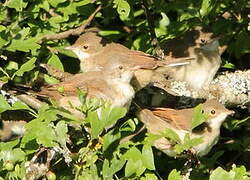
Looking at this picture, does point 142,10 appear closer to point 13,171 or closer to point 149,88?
point 149,88

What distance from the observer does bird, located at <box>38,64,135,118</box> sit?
4.43 m

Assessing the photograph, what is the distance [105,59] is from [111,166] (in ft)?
8.06

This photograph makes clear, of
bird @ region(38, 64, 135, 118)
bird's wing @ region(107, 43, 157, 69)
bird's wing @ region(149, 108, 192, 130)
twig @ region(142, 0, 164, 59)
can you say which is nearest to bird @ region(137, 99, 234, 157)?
bird's wing @ region(149, 108, 192, 130)

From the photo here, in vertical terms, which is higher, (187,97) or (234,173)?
(234,173)

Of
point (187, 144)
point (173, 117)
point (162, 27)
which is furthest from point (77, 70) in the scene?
point (187, 144)

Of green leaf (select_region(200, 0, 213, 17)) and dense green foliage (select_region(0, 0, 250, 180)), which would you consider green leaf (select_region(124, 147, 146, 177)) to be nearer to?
dense green foliage (select_region(0, 0, 250, 180))

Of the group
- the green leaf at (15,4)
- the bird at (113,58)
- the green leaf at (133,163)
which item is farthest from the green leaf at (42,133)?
the bird at (113,58)

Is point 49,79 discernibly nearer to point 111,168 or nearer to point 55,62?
point 55,62

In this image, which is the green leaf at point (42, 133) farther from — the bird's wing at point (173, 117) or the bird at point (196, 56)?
the bird at point (196, 56)

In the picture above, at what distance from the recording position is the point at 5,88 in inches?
166

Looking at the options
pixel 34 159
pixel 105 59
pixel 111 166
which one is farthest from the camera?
pixel 105 59

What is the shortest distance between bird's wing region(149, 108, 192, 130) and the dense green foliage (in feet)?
0.70

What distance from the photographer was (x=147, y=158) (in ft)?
12.1

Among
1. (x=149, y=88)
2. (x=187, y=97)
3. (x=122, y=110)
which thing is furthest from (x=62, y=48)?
(x=122, y=110)
